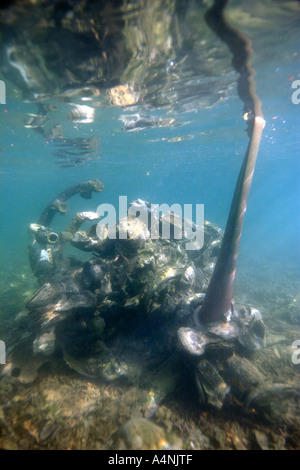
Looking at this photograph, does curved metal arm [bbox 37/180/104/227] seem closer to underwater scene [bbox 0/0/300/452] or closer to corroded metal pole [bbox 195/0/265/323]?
underwater scene [bbox 0/0/300/452]

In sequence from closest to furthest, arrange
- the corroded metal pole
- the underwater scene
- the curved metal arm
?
the underwater scene
the corroded metal pole
the curved metal arm

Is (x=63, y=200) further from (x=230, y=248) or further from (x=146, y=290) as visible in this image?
(x=230, y=248)

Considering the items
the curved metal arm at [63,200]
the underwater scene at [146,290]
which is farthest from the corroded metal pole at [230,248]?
the curved metal arm at [63,200]

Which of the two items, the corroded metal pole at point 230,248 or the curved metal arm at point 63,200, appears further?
the curved metal arm at point 63,200

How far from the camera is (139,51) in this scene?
746 cm

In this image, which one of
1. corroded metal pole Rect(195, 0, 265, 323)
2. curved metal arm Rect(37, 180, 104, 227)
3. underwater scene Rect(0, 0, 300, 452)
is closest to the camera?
underwater scene Rect(0, 0, 300, 452)

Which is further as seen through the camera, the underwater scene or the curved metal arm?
the curved metal arm

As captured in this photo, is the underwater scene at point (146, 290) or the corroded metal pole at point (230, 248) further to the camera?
the corroded metal pole at point (230, 248)

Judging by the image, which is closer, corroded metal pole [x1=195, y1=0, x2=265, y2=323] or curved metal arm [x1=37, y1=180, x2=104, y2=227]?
corroded metal pole [x1=195, y1=0, x2=265, y2=323]

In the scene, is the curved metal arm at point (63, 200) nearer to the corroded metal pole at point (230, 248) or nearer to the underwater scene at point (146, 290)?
the underwater scene at point (146, 290)

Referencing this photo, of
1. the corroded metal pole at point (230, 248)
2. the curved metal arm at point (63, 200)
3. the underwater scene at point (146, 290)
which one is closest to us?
the underwater scene at point (146, 290)

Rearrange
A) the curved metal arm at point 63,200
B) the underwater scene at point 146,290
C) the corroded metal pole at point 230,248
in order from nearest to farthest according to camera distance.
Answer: the underwater scene at point 146,290 < the corroded metal pole at point 230,248 < the curved metal arm at point 63,200

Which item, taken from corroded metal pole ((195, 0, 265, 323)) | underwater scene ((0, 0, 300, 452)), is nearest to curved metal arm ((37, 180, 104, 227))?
underwater scene ((0, 0, 300, 452))

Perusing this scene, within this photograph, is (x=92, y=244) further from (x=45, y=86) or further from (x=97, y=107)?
(x=97, y=107)
